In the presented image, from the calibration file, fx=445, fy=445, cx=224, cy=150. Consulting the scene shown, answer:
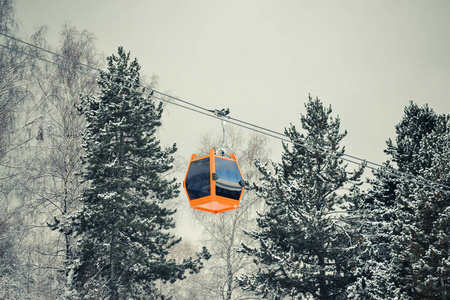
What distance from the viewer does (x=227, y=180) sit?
10.1 metres

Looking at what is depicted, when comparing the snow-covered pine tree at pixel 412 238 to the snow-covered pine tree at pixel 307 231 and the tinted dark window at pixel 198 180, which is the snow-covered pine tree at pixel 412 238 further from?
the tinted dark window at pixel 198 180

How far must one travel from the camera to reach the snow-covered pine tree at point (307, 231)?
644 inches

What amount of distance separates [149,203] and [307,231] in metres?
5.93

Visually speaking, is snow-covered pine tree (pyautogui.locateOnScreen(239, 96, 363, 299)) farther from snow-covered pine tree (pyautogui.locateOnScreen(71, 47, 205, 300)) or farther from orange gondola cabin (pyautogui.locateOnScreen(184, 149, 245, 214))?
orange gondola cabin (pyautogui.locateOnScreen(184, 149, 245, 214))

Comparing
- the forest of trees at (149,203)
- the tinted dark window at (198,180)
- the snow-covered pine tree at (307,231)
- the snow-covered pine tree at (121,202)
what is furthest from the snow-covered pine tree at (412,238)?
the tinted dark window at (198,180)

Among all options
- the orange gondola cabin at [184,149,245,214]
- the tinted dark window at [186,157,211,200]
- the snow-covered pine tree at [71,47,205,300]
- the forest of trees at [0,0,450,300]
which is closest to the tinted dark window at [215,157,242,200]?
the orange gondola cabin at [184,149,245,214]

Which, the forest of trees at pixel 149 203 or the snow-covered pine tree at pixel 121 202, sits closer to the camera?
the forest of trees at pixel 149 203

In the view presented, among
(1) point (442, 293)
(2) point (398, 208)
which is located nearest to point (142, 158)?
(2) point (398, 208)

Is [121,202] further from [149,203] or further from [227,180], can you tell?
[227,180]

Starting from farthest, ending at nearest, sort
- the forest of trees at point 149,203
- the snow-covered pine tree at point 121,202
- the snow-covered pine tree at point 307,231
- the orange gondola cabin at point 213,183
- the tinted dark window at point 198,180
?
the snow-covered pine tree at point 307,231 → the snow-covered pine tree at point 121,202 → the forest of trees at point 149,203 → the tinted dark window at point 198,180 → the orange gondola cabin at point 213,183

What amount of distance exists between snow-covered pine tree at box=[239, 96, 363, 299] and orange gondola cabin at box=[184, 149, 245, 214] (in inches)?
241

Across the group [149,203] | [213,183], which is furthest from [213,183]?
[149,203]

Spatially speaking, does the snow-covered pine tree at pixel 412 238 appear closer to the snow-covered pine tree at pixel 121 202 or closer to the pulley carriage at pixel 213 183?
the snow-covered pine tree at pixel 121 202

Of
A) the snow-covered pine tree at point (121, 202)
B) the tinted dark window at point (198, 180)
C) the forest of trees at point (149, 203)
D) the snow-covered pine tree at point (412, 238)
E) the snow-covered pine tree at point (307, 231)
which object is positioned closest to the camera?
the tinted dark window at point (198, 180)
